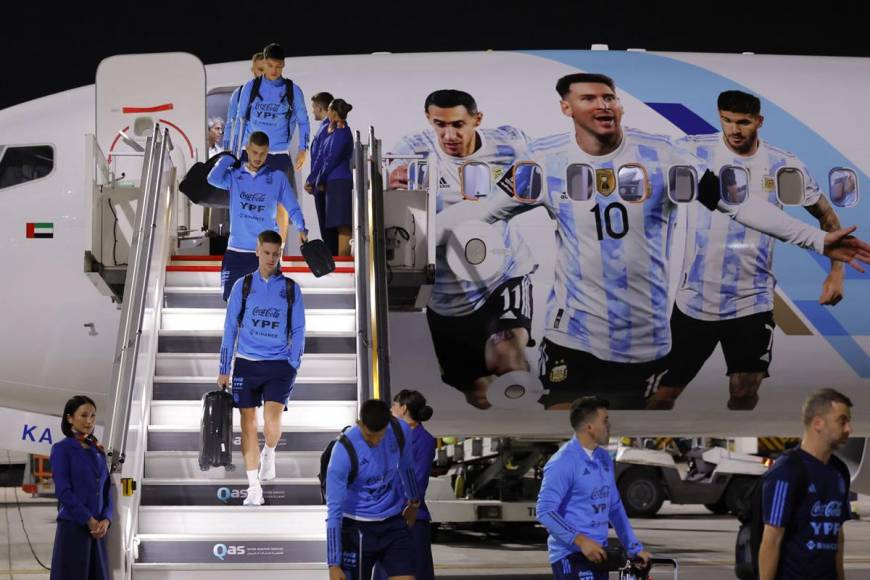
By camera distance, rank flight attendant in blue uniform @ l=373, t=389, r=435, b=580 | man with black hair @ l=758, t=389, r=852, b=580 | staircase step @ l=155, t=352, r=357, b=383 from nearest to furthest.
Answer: man with black hair @ l=758, t=389, r=852, b=580 < flight attendant in blue uniform @ l=373, t=389, r=435, b=580 < staircase step @ l=155, t=352, r=357, b=383

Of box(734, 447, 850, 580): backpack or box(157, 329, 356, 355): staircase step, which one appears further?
box(157, 329, 356, 355): staircase step

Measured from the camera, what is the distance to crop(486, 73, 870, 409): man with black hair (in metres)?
13.1

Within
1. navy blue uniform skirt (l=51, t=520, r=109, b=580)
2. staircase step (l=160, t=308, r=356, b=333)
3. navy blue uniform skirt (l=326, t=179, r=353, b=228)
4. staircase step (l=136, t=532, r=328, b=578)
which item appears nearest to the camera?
navy blue uniform skirt (l=51, t=520, r=109, b=580)

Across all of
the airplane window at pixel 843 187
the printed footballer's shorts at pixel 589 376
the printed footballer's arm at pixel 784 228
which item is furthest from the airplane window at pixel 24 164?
Result: the airplane window at pixel 843 187

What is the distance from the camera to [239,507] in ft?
31.2

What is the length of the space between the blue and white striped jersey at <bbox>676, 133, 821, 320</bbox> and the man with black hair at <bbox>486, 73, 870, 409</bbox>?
0.11m

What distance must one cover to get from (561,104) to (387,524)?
6.63 metres

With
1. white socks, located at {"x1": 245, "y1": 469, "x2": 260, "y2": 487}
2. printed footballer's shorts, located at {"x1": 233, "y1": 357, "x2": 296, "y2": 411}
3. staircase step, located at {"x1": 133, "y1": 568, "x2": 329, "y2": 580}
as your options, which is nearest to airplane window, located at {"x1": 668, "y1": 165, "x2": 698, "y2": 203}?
printed footballer's shorts, located at {"x1": 233, "y1": 357, "x2": 296, "y2": 411}

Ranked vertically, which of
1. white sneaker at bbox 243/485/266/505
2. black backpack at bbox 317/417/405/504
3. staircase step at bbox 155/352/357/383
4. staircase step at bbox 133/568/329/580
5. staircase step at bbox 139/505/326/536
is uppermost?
staircase step at bbox 155/352/357/383

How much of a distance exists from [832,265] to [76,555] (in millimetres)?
8189

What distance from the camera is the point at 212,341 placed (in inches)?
431

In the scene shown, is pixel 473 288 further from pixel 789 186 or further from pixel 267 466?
pixel 267 466

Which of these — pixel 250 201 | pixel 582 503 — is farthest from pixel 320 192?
pixel 582 503

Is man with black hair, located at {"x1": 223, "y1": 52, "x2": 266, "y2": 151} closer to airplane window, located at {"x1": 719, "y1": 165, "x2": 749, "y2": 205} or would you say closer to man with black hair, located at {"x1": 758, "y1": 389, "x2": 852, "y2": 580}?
airplane window, located at {"x1": 719, "y1": 165, "x2": 749, "y2": 205}
